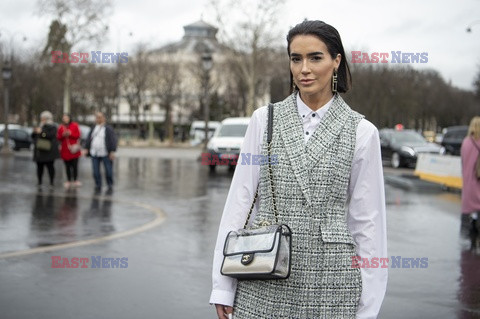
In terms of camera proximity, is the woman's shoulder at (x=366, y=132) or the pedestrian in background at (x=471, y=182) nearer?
the woman's shoulder at (x=366, y=132)

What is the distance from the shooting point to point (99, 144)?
15.9 meters

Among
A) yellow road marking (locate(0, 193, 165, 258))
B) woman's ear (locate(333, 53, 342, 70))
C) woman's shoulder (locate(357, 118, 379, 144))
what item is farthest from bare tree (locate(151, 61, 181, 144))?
woman's shoulder (locate(357, 118, 379, 144))

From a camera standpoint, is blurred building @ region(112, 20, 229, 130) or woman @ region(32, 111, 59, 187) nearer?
woman @ region(32, 111, 59, 187)

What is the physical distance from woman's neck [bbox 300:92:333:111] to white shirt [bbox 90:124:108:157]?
526 inches

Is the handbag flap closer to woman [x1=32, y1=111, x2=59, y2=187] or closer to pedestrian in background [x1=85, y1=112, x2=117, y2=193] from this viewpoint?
pedestrian in background [x1=85, y1=112, x2=117, y2=193]

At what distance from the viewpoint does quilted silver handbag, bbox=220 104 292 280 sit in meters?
2.53

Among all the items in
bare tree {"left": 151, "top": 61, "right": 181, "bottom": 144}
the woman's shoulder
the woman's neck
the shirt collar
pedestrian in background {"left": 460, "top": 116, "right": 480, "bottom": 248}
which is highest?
bare tree {"left": 151, "top": 61, "right": 181, "bottom": 144}

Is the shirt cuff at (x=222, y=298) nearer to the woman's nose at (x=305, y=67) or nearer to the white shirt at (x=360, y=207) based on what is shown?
the white shirt at (x=360, y=207)

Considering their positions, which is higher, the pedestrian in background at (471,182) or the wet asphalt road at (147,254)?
the pedestrian in background at (471,182)

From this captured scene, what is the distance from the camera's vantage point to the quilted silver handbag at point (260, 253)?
2.53 m

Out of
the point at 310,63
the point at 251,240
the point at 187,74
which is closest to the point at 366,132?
the point at 310,63

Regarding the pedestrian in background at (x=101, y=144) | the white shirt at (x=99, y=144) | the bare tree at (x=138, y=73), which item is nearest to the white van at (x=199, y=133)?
the bare tree at (x=138, y=73)

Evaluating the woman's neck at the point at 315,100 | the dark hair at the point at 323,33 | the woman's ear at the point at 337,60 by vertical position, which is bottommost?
the woman's neck at the point at 315,100

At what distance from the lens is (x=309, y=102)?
2.86 meters
